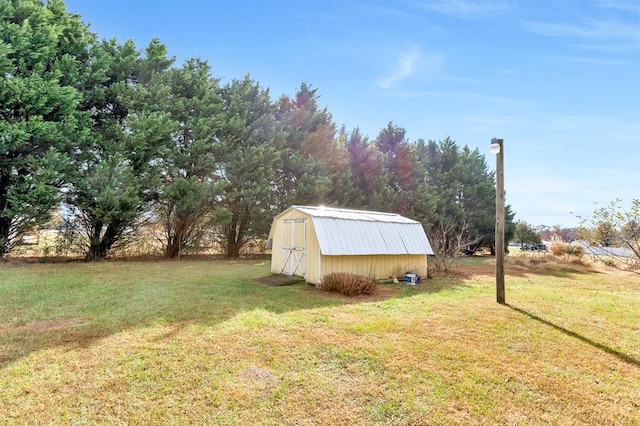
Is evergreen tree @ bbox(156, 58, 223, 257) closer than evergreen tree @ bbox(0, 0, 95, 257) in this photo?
No

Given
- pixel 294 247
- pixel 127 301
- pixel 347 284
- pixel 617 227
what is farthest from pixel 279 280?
pixel 617 227

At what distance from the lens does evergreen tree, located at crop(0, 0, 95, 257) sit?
10070 mm

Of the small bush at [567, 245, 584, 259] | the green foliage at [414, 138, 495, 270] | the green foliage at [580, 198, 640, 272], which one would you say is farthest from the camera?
the green foliage at [414, 138, 495, 270]

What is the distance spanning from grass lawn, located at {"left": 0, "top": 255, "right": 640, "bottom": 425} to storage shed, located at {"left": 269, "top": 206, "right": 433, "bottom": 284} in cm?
181

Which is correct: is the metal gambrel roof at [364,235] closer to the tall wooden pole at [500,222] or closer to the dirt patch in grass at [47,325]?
the tall wooden pole at [500,222]

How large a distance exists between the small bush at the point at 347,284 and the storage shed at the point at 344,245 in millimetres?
498

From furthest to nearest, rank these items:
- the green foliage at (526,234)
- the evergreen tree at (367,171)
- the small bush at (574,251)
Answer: the green foliage at (526,234) < the evergreen tree at (367,171) < the small bush at (574,251)

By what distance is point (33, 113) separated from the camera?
415 inches

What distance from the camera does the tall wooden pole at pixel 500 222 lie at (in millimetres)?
6523

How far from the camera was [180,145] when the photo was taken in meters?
14.6

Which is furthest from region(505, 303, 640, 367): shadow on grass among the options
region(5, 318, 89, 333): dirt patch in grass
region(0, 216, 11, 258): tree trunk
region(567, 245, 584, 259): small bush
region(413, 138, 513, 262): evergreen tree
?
region(0, 216, 11, 258): tree trunk

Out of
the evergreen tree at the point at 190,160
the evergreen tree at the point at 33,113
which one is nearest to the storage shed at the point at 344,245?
the evergreen tree at the point at 190,160

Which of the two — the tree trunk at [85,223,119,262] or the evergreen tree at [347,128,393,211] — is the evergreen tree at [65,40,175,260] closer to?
the tree trunk at [85,223,119,262]

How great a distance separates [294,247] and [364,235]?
7.14 ft
